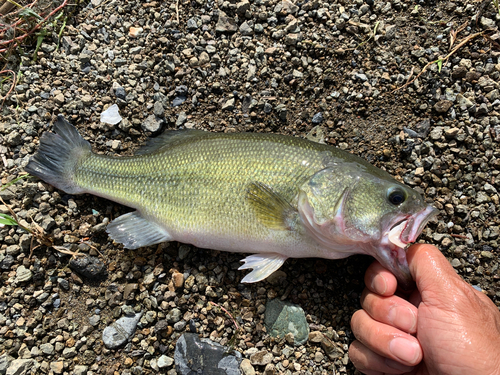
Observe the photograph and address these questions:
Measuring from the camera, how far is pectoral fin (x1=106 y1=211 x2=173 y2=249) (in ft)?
11.0

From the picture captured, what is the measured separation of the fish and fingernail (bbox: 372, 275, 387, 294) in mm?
132

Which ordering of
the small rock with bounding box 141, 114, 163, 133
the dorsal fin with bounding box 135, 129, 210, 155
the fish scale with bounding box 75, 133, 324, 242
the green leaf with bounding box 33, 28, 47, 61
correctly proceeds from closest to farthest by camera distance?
the fish scale with bounding box 75, 133, 324, 242
the dorsal fin with bounding box 135, 129, 210, 155
the small rock with bounding box 141, 114, 163, 133
the green leaf with bounding box 33, 28, 47, 61

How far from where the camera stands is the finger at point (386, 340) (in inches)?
104

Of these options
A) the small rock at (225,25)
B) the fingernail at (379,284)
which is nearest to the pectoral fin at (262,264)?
the fingernail at (379,284)

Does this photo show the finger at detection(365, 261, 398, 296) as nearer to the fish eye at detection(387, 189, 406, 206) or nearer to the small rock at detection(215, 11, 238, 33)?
the fish eye at detection(387, 189, 406, 206)

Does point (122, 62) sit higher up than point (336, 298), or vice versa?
point (122, 62)

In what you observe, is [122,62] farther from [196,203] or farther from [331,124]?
[331,124]

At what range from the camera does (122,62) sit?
3.92 meters

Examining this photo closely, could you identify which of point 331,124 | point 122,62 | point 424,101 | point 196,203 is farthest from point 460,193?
point 122,62

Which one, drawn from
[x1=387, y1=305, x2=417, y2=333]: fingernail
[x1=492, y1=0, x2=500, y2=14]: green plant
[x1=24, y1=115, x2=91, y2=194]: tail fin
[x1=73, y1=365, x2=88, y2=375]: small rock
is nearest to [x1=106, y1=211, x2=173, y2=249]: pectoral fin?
[x1=24, y1=115, x2=91, y2=194]: tail fin

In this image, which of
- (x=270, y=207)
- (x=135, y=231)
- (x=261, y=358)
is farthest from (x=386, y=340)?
(x=135, y=231)

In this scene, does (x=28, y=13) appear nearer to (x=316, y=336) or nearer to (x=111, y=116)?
(x=111, y=116)

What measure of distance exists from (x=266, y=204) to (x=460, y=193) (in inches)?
83.8

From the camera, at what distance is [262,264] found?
10.4 ft
